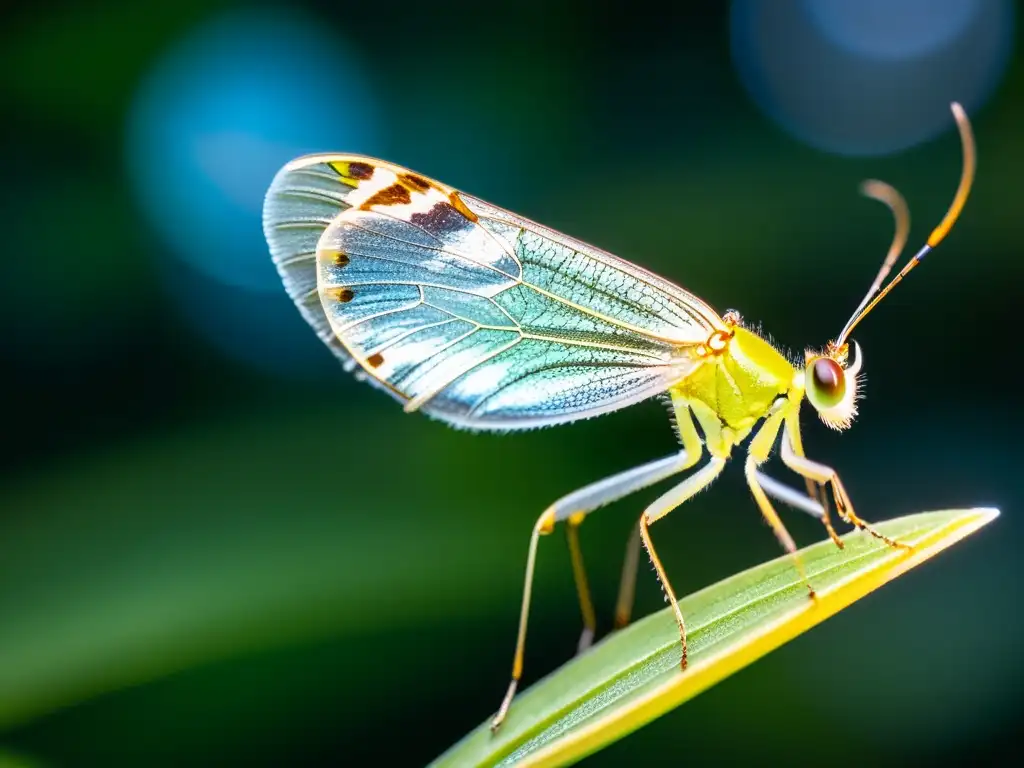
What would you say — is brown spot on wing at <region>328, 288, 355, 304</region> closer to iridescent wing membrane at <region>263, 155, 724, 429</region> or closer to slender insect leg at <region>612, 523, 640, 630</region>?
iridescent wing membrane at <region>263, 155, 724, 429</region>

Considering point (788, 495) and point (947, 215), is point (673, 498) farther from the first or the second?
point (947, 215)

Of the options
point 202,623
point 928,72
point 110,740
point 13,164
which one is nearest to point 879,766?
point 202,623

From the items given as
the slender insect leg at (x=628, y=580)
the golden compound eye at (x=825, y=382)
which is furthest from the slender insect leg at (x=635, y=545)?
the golden compound eye at (x=825, y=382)

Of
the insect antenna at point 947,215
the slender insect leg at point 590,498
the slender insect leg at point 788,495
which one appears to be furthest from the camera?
the slender insect leg at point 788,495

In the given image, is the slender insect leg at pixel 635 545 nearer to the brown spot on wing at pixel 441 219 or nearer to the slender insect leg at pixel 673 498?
the slender insect leg at pixel 673 498

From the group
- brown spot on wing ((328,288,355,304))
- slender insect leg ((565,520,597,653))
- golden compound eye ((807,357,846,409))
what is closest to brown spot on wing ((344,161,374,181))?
brown spot on wing ((328,288,355,304))

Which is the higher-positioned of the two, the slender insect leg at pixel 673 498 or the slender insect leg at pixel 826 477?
the slender insect leg at pixel 673 498

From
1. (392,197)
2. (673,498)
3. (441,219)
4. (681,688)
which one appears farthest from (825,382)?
(681,688)
